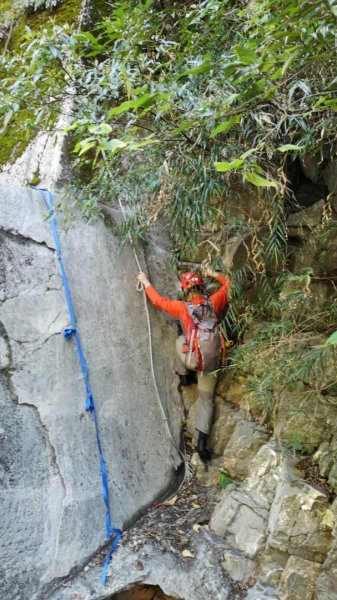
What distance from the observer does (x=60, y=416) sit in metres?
3.70

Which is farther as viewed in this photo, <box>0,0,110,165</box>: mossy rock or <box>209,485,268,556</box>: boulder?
<box>0,0,110,165</box>: mossy rock

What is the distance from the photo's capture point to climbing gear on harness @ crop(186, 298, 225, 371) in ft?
13.8

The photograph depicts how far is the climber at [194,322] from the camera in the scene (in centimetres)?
429

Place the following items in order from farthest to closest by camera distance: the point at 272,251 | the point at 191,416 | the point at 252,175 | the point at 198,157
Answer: the point at 191,416 → the point at 272,251 → the point at 198,157 → the point at 252,175

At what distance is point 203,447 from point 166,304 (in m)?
1.45

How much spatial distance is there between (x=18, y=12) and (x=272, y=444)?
19.1 ft

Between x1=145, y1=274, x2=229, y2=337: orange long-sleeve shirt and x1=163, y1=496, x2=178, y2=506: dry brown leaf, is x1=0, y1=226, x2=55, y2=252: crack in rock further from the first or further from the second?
x1=163, y1=496, x2=178, y2=506: dry brown leaf

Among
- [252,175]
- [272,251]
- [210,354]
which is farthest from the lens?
[210,354]

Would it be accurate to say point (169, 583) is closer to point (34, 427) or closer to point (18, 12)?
point (34, 427)

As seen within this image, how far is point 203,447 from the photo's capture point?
4.45 metres

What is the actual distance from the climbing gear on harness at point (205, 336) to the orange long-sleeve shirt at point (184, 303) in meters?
0.05

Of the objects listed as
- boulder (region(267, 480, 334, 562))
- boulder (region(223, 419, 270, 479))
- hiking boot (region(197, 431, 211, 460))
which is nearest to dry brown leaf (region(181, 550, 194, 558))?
boulder (region(267, 480, 334, 562))

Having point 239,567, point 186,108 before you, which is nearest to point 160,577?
point 239,567

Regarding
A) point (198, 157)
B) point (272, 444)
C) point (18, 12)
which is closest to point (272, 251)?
point (198, 157)
